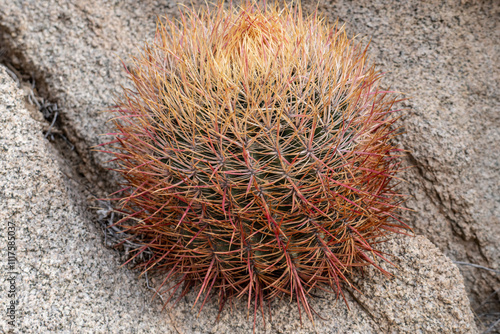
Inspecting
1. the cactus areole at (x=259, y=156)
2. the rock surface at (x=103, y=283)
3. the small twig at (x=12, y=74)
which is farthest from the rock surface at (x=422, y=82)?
the cactus areole at (x=259, y=156)

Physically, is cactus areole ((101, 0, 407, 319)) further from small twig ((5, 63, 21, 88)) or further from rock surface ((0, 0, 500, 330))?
small twig ((5, 63, 21, 88))

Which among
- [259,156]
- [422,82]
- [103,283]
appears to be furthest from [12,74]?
[422,82]

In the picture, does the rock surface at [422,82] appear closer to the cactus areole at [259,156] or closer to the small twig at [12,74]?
the small twig at [12,74]

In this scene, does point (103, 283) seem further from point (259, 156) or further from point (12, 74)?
point (12, 74)

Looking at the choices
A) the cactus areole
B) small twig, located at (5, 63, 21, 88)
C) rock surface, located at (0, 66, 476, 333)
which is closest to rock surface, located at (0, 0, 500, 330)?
small twig, located at (5, 63, 21, 88)

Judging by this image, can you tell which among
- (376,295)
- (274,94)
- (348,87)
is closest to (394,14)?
(348,87)

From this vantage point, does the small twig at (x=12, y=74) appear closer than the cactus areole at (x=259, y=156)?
No
